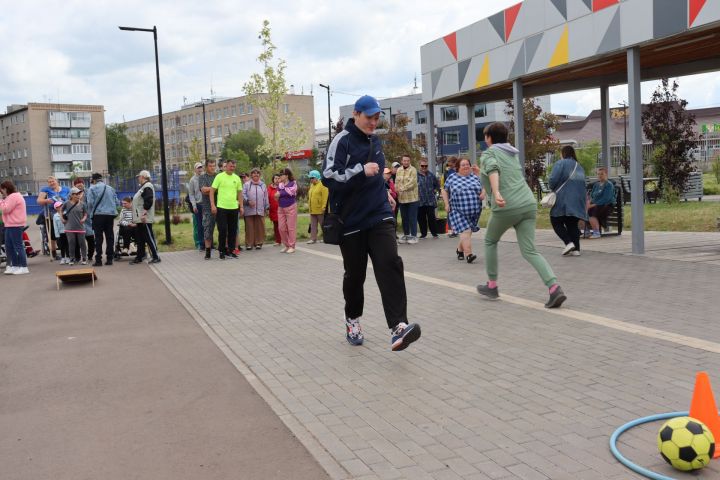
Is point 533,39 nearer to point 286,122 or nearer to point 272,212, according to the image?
point 272,212

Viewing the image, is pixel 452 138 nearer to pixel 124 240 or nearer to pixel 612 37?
pixel 124 240

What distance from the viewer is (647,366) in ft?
16.9

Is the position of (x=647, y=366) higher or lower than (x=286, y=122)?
lower

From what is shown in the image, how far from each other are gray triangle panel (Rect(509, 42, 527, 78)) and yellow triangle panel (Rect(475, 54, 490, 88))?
3.31 feet

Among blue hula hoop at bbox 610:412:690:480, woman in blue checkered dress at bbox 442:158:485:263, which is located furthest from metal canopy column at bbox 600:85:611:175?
blue hula hoop at bbox 610:412:690:480

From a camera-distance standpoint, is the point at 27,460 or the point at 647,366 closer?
the point at 27,460

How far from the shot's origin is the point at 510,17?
14023 millimetres

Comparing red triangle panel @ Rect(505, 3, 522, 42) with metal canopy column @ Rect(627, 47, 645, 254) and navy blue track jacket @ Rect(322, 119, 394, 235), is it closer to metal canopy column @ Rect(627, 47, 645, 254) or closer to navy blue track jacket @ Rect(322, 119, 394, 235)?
metal canopy column @ Rect(627, 47, 645, 254)

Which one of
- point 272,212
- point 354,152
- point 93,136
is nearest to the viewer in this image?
point 354,152

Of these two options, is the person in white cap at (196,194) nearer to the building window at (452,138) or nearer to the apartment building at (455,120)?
the apartment building at (455,120)

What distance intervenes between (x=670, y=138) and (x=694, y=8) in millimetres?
14884

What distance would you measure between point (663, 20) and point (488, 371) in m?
7.41

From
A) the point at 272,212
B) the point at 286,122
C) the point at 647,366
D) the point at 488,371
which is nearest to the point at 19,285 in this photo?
the point at 272,212

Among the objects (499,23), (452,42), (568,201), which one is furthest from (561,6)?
(452,42)
